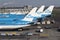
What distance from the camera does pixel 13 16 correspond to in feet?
131

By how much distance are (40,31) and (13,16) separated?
7157 millimetres

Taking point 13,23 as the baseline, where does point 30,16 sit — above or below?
above

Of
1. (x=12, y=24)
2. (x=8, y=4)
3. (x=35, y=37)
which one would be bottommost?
(x=35, y=37)

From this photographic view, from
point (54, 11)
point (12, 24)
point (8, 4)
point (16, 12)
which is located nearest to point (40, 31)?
point (12, 24)

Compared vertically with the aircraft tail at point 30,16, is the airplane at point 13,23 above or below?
below

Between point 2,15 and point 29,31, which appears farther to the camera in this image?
point 2,15

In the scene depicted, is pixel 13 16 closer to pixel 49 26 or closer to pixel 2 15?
pixel 2 15

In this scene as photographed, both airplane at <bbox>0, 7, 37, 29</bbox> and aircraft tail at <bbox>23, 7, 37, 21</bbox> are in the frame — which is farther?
aircraft tail at <bbox>23, 7, 37, 21</bbox>

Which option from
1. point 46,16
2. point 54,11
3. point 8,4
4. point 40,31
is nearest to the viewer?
point 40,31

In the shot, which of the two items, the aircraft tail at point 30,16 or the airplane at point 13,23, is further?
the aircraft tail at point 30,16

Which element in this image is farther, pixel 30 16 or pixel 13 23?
pixel 30 16

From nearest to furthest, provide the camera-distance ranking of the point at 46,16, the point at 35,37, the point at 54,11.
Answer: the point at 35,37, the point at 46,16, the point at 54,11

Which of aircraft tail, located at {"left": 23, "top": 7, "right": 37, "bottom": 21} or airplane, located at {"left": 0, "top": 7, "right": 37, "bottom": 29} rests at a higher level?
aircraft tail, located at {"left": 23, "top": 7, "right": 37, "bottom": 21}

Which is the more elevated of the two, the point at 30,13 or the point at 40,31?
the point at 30,13
